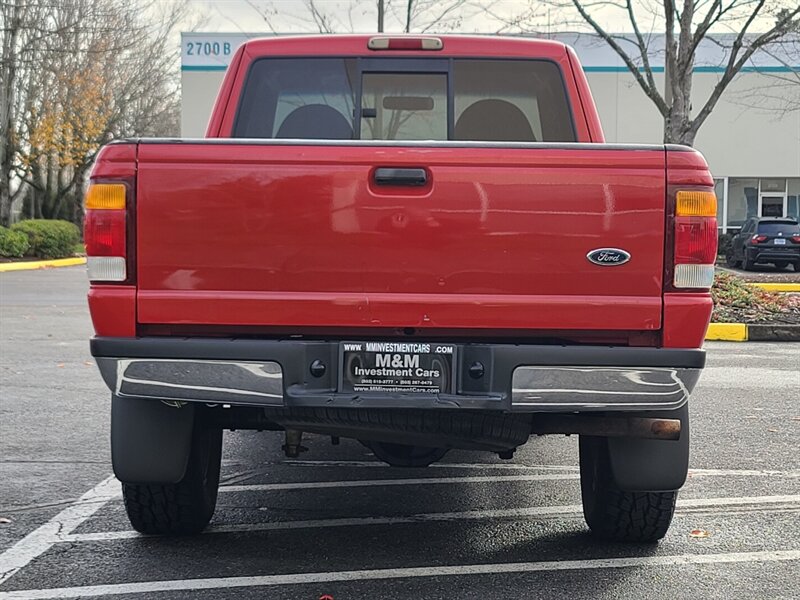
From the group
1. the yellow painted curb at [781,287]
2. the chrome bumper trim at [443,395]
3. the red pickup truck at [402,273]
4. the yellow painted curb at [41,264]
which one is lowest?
the yellow painted curb at [41,264]

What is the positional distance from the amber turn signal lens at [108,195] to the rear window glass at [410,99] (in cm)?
145

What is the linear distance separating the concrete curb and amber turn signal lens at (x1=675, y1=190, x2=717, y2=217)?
946cm

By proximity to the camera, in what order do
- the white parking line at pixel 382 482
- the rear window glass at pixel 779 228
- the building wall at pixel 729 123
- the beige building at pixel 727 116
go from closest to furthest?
the white parking line at pixel 382 482 < the rear window glass at pixel 779 228 < the beige building at pixel 727 116 < the building wall at pixel 729 123

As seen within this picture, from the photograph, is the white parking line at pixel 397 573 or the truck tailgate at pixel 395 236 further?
the white parking line at pixel 397 573

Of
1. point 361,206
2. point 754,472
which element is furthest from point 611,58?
point 361,206

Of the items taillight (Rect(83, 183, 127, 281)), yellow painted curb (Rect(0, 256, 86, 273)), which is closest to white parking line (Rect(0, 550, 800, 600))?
taillight (Rect(83, 183, 127, 281))

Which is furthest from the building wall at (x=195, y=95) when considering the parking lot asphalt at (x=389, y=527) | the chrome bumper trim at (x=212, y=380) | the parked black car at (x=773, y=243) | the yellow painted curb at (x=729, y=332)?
the chrome bumper trim at (x=212, y=380)

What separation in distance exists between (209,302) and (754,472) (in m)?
3.48

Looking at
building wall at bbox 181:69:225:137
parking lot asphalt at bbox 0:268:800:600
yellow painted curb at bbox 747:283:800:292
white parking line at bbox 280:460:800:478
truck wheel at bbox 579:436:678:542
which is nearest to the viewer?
parking lot asphalt at bbox 0:268:800:600

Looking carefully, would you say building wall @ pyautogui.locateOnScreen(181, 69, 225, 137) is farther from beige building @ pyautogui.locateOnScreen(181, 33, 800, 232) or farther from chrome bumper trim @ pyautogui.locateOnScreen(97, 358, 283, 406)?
chrome bumper trim @ pyautogui.locateOnScreen(97, 358, 283, 406)

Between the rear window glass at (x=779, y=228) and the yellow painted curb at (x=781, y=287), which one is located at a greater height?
the rear window glass at (x=779, y=228)

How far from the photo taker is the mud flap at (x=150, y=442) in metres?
3.72

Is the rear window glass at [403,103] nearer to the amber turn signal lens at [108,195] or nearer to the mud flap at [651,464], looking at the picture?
the amber turn signal lens at [108,195]

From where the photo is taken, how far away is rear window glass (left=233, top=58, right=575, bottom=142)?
4.77 meters
